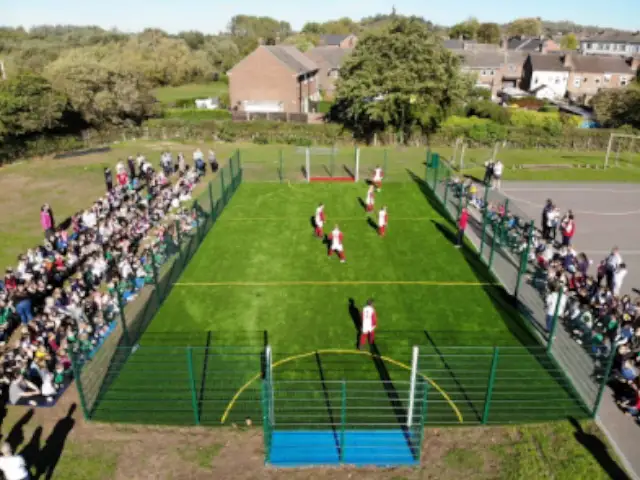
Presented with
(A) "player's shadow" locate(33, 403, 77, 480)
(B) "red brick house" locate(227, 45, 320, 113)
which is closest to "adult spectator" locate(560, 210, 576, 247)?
(A) "player's shadow" locate(33, 403, 77, 480)

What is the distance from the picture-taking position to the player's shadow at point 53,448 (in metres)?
9.80

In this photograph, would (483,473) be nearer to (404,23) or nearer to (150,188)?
(150,188)

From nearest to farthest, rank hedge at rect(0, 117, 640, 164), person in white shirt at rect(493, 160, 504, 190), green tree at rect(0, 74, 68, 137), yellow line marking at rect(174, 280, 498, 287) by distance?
1. yellow line marking at rect(174, 280, 498, 287)
2. person in white shirt at rect(493, 160, 504, 190)
3. green tree at rect(0, 74, 68, 137)
4. hedge at rect(0, 117, 640, 164)

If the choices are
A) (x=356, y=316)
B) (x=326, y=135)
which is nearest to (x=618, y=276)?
(x=356, y=316)

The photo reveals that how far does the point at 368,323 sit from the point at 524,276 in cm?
745

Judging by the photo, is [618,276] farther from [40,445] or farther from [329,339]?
[40,445]

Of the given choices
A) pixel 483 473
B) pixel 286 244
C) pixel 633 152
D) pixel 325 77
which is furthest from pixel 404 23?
pixel 483 473

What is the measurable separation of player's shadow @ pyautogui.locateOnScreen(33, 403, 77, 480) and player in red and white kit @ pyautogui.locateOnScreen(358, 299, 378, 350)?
7052 millimetres

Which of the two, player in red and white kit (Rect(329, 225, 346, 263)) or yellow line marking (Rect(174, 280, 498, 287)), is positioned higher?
player in red and white kit (Rect(329, 225, 346, 263))

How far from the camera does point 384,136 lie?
4188cm

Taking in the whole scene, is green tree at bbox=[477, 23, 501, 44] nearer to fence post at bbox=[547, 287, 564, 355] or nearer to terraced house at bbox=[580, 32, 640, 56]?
terraced house at bbox=[580, 32, 640, 56]

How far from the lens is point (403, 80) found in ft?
130

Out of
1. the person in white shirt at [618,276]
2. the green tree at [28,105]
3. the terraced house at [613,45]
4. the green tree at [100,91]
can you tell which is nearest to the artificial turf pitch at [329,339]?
the person in white shirt at [618,276]

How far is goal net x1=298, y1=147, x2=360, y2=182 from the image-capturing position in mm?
30172
